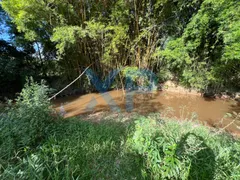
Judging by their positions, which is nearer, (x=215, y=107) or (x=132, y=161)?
(x=132, y=161)

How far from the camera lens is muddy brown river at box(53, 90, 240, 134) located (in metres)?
4.03

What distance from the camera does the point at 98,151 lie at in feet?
6.76

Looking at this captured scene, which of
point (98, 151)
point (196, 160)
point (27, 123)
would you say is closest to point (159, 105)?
point (98, 151)

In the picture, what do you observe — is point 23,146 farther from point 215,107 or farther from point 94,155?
point 215,107

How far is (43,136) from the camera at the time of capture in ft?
7.36

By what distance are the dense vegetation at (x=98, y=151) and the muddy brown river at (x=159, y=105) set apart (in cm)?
160

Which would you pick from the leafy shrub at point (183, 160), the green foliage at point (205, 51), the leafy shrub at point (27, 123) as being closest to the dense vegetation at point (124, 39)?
the green foliage at point (205, 51)

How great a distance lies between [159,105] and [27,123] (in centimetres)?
362

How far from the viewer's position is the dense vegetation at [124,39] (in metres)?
4.00

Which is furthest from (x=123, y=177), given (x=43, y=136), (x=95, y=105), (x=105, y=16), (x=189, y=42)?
(x=105, y=16)

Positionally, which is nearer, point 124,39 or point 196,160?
point 196,160

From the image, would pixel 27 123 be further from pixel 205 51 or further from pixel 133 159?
pixel 205 51

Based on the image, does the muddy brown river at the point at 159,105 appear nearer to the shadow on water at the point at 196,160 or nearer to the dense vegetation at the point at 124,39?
the dense vegetation at the point at 124,39

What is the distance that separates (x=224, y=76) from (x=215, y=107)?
1274 mm
